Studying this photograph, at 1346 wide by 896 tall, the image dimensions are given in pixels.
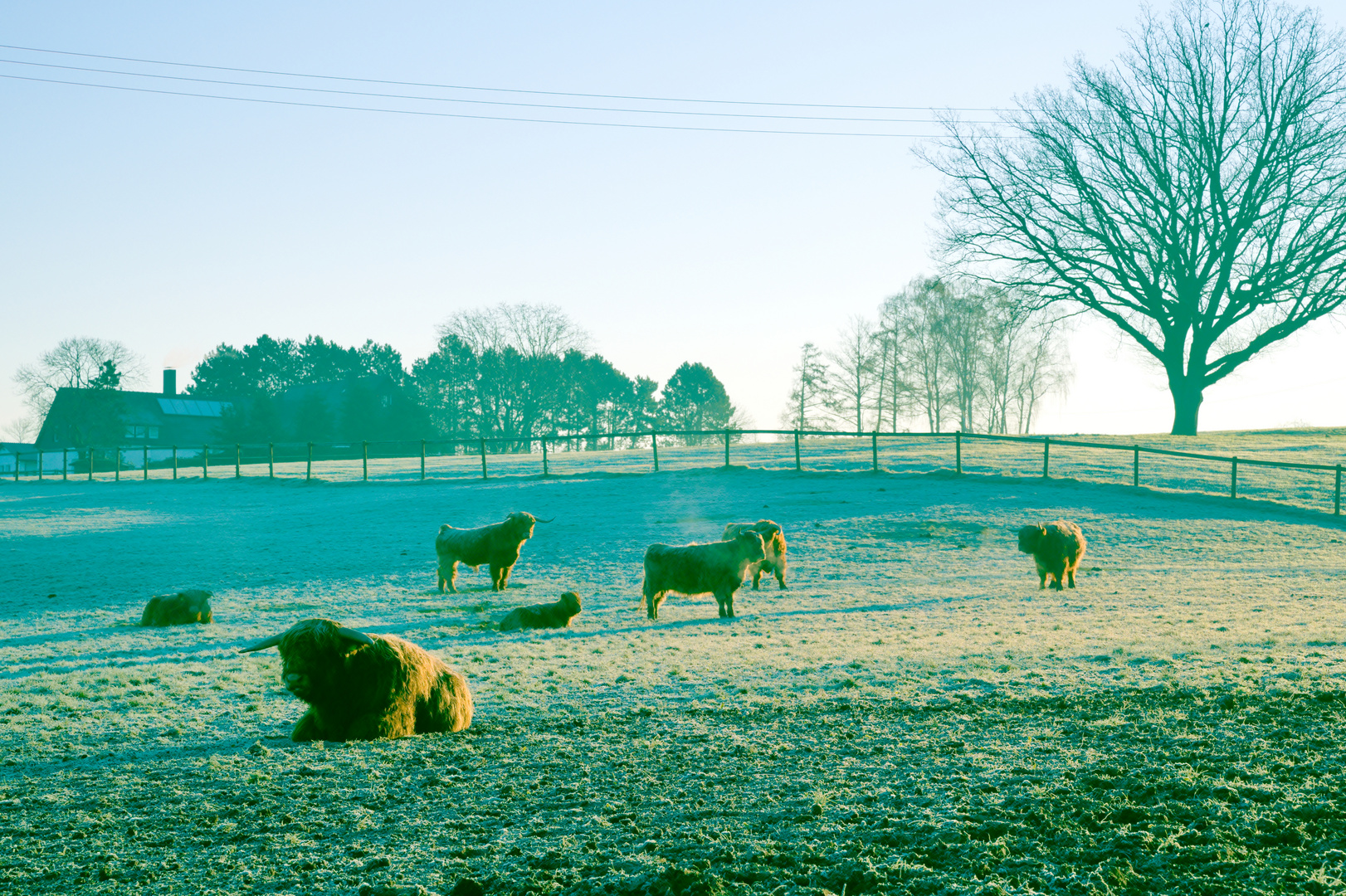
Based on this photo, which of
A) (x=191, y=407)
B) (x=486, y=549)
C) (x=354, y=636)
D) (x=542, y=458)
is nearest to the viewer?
(x=354, y=636)

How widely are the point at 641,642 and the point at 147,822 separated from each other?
578 centimetres

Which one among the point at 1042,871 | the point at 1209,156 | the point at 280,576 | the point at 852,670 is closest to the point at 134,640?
the point at 280,576

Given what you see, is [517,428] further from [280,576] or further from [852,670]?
[852,670]

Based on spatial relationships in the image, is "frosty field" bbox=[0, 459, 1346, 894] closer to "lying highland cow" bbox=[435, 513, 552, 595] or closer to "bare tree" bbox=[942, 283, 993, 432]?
"lying highland cow" bbox=[435, 513, 552, 595]

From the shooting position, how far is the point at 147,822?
4.34 metres

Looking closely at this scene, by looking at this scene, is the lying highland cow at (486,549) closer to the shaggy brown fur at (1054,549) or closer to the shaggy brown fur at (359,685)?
the shaggy brown fur at (1054,549)

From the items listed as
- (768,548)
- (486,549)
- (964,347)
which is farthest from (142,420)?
(768,548)

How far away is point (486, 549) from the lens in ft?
46.0

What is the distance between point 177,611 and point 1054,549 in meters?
11.5

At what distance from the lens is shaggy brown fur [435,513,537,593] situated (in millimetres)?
13969

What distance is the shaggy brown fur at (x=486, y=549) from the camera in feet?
45.8

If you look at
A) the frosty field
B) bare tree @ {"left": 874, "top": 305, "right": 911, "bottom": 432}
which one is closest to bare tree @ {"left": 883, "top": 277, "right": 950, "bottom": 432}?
bare tree @ {"left": 874, "top": 305, "right": 911, "bottom": 432}

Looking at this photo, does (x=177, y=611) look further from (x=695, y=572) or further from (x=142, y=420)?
(x=142, y=420)

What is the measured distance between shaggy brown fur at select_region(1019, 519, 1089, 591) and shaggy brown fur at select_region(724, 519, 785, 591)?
3457 mm
